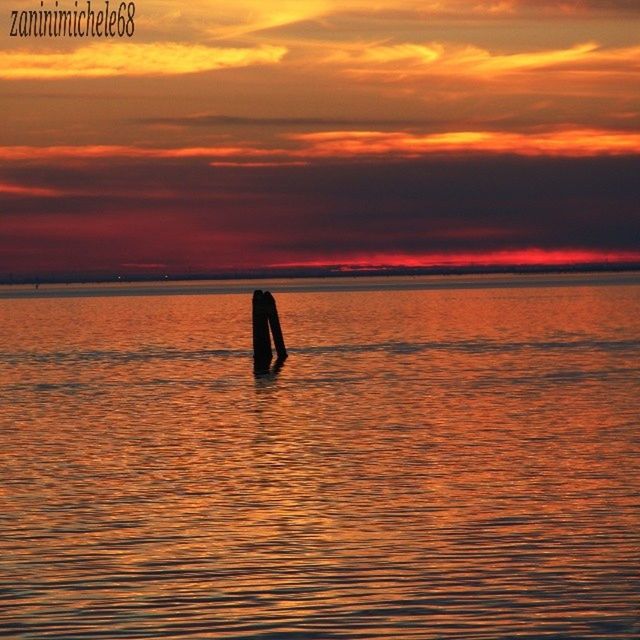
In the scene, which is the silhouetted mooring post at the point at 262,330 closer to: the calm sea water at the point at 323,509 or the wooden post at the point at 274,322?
the wooden post at the point at 274,322

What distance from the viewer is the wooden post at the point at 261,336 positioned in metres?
48.4

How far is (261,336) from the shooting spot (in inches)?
1930

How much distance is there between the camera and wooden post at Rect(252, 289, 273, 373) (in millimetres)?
48406

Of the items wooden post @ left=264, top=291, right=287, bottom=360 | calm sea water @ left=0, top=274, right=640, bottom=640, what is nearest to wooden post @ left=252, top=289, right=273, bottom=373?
wooden post @ left=264, top=291, right=287, bottom=360

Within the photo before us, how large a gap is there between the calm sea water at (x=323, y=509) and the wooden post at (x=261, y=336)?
6030mm

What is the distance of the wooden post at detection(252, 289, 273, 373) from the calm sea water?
6.03 metres

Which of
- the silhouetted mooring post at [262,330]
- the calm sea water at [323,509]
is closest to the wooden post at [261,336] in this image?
the silhouetted mooring post at [262,330]

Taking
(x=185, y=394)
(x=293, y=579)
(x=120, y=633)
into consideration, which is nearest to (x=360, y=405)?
(x=185, y=394)

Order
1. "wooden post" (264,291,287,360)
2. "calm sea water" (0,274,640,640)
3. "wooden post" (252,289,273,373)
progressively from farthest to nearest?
"wooden post" (264,291,287,360) < "wooden post" (252,289,273,373) < "calm sea water" (0,274,640,640)

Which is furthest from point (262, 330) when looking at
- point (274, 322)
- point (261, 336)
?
point (274, 322)

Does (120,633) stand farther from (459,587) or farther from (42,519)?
(42,519)

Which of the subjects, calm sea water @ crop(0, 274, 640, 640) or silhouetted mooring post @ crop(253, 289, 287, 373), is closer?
calm sea water @ crop(0, 274, 640, 640)

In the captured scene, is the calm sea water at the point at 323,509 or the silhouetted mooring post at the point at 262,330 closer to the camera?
the calm sea water at the point at 323,509

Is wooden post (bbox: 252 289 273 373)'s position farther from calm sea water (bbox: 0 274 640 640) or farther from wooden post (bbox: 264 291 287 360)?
calm sea water (bbox: 0 274 640 640)
